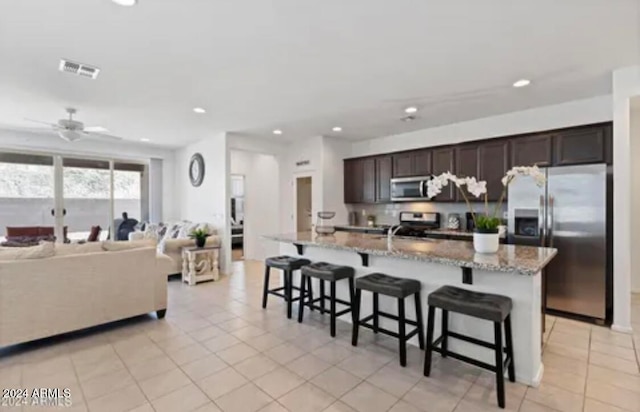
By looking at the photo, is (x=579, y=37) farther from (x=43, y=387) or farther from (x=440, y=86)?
(x=43, y=387)

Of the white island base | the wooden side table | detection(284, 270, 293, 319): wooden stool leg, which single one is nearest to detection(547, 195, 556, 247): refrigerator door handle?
the white island base

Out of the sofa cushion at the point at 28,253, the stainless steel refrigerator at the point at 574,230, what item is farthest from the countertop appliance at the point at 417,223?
the sofa cushion at the point at 28,253

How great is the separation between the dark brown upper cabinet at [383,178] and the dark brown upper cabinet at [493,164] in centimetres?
163

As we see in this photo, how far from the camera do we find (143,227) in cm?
726

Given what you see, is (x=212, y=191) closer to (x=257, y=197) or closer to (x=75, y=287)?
(x=257, y=197)

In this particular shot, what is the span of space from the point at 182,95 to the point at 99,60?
104cm

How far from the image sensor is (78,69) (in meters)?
3.10

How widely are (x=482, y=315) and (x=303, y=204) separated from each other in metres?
5.07

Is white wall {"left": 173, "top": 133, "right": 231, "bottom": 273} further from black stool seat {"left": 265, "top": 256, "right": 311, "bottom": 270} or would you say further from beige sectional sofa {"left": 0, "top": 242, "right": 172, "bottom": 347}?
black stool seat {"left": 265, "top": 256, "right": 311, "bottom": 270}

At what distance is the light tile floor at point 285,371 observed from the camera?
213 centimetres

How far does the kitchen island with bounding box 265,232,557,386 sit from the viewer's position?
91.7 inches

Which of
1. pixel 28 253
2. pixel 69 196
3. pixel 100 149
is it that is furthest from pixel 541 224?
pixel 69 196

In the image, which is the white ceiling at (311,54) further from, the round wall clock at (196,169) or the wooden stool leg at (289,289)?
the wooden stool leg at (289,289)

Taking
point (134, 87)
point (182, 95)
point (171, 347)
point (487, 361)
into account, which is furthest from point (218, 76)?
point (487, 361)
